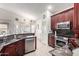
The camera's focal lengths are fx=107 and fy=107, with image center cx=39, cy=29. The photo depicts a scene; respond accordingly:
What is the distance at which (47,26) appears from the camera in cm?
204

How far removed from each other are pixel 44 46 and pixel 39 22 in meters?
0.47

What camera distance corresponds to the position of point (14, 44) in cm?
205

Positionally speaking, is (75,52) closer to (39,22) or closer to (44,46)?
(44,46)

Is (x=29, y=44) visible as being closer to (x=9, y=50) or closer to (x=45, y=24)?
(x=9, y=50)

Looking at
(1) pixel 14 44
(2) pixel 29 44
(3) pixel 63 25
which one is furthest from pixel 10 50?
(3) pixel 63 25

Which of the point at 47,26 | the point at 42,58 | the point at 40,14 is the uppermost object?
the point at 40,14

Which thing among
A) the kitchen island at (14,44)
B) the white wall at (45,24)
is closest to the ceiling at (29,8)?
the white wall at (45,24)

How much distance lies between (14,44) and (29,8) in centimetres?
74

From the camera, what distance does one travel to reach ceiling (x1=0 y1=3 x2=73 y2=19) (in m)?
1.97

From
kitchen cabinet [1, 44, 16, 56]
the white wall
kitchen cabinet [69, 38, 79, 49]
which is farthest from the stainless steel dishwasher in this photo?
kitchen cabinet [69, 38, 79, 49]

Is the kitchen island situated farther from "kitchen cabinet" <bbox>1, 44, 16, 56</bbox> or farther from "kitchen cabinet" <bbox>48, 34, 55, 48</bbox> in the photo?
"kitchen cabinet" <bbox>48, 34, 55, 48</bbox>

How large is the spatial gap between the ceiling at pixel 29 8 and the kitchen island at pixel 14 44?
1.35 feet

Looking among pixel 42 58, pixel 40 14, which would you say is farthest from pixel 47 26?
pixel 42 58

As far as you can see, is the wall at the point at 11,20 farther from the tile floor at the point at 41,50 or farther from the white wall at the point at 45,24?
the tile floor at the point at 41,50
